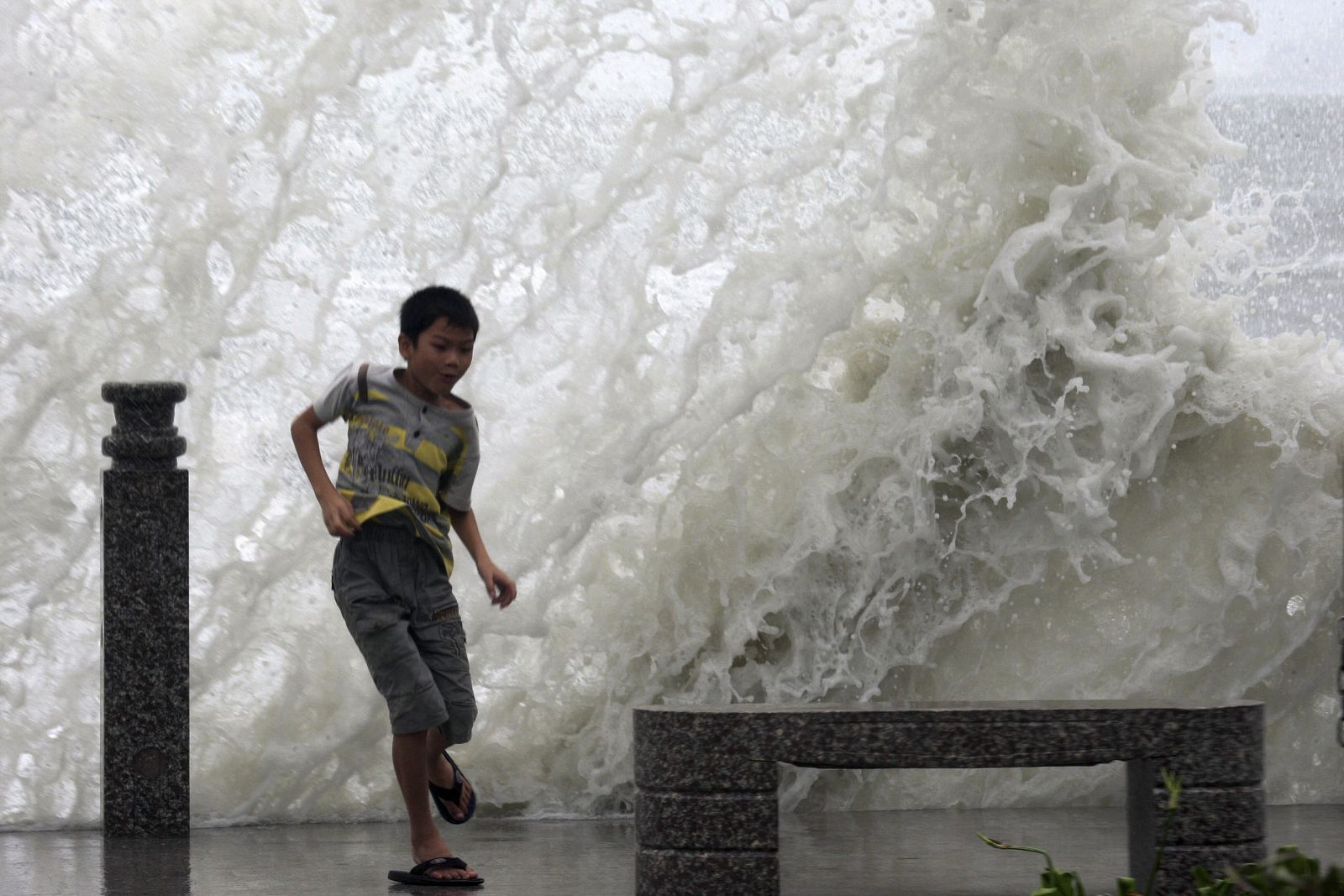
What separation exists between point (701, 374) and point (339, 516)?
8.03ft

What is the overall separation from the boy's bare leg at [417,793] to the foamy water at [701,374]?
4.94ft

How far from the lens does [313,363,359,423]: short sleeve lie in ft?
14.6

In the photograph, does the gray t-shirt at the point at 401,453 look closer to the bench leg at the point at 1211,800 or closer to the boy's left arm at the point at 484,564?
the boy's left arm at the point at 484,564

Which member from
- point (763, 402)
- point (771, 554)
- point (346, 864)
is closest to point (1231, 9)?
point (763, 402)

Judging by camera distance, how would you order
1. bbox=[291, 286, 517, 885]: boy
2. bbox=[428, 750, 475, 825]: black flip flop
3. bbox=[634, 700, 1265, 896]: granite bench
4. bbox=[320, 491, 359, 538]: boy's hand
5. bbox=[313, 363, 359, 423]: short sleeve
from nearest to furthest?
bbox=[634, 700, 1265, 896]: granite bench
bbox=[320, 491, 359, 538]: boy's hand
bbox=[291, 286, 517, 885]: boy
bbox=[313, 363, 359, 423]: short sleeve
bbox=[428, 750, 475, 825]: black flip flop

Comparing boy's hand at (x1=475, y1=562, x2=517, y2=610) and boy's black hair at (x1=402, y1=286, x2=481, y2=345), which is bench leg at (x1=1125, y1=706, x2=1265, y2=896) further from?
boy's black hair at (x1=402, y1=286, x2=481, y2=345)

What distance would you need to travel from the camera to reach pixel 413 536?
175 inches

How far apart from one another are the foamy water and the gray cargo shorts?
1.60 m

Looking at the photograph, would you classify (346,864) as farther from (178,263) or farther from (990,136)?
(990,136)

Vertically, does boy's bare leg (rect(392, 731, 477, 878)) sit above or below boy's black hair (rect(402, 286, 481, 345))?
below

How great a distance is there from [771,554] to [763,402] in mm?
607

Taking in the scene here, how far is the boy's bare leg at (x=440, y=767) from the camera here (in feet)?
14.7

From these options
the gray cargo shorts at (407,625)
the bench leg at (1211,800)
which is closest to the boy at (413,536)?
the gray cargo shorts at (407,625)

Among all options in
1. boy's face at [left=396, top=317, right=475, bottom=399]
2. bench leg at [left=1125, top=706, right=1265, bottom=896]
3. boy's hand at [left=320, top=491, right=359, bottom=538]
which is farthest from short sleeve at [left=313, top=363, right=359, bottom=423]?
bench leg at [left=1125, top=706, right=1265, bottom=896]
